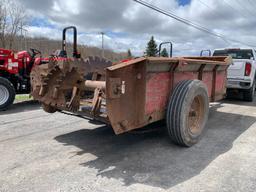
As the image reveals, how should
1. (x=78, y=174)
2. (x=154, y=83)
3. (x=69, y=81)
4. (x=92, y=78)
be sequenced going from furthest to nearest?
(x=92, y=78) → (x=69, y=81) → (x=154, y=83) → (x=78, y=174)

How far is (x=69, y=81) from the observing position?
3.80 m

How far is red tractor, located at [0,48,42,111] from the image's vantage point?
21.9 ft

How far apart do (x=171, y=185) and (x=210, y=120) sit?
11.5ft

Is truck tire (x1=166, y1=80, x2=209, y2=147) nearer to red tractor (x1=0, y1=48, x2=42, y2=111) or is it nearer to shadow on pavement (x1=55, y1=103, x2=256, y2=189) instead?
shadow on pavement (x1=55, y1=103, x2=256, y2=189)

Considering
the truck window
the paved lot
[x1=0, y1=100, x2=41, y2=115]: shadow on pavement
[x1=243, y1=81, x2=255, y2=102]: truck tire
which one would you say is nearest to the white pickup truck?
[x1=243, y1=81, x2=255, y2=102]: truck tire

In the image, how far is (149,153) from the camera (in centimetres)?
368

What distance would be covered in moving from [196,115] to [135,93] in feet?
5.52

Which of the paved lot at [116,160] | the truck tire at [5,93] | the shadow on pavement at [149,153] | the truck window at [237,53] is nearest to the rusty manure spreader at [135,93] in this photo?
the shadow on pavement at [149,153]

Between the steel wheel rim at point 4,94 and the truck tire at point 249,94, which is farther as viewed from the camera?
the truck tire at point 249,94

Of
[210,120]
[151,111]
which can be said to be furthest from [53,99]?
[210,120]

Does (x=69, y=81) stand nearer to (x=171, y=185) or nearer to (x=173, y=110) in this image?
(x=173, y=110)

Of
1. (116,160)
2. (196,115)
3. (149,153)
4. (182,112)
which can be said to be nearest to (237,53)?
(196,115)

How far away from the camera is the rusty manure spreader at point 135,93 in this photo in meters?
2.94

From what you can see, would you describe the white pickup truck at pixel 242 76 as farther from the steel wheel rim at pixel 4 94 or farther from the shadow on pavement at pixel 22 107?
the steel wheel rim at pixel 4 94
